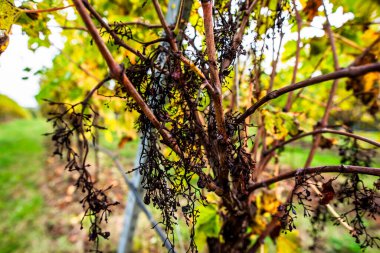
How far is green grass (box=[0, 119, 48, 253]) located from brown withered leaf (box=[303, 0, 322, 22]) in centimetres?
458

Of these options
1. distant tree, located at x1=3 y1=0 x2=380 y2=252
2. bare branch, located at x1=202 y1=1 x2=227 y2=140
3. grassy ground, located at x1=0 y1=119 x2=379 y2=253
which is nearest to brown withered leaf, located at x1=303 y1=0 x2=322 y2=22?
distant tree, located at x1=3 y1=0 x2=380 y2=252

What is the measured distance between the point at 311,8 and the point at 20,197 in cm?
665

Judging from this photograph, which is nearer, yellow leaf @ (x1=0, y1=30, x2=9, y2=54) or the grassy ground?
yellow leaf @ (x1=0, y1=30, x2=9, y2=54)

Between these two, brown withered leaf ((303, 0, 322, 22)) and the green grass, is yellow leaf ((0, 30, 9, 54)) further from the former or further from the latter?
the green grass

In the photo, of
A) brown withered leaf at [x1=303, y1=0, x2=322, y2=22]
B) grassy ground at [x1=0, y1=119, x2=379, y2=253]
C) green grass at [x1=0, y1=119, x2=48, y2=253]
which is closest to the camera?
brown withered leaf at [x1=303, y1=0, x2=322, y2=22]

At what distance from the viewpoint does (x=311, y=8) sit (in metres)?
1.32

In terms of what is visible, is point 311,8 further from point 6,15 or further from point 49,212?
point 49,212

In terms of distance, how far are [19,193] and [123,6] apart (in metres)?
5.63

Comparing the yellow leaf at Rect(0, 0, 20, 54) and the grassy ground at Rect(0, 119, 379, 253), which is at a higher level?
the grassy ground at Rect(0, 119, 379, 253)

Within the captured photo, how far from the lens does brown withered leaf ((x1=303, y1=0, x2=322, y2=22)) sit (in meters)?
1.26

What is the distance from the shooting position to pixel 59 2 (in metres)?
1.30

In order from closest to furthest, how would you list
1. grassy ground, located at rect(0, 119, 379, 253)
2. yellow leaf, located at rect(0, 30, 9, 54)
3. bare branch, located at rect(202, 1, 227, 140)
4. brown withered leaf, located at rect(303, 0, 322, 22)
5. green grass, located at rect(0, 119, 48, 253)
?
1. bare branch, located at rect(202, 1, 227, 140)
2. yellow leaf, located at rect(0, 30, 9, 54)
3. brown withered leaf, located at rect(303, 0, 322, 22)
4. grassy ground, located at rect(0, 119, 379, 253)
5. green grass, located at rect(0, 119, 48, 253)

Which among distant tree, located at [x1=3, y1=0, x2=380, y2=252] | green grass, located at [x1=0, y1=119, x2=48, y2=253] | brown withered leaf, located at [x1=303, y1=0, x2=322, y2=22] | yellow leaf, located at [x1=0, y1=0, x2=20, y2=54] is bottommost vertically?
distant tree, located at [x1=3, y1=0, x2=380, y2=252]

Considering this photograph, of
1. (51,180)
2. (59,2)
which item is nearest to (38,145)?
(51,180)
